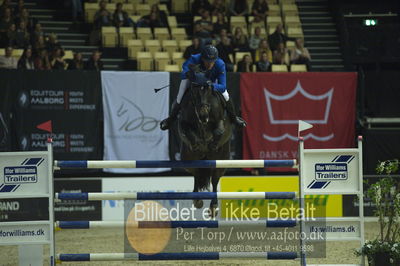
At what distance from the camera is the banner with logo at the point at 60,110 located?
559 inches

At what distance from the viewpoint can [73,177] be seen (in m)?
14.8

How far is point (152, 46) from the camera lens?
16469 mm

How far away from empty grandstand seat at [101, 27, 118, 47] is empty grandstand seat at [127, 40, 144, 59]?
0.43 metres

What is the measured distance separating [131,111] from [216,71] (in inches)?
241

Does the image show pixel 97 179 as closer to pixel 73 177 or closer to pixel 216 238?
pixel 73 177

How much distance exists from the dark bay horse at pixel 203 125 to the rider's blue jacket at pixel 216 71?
102mm

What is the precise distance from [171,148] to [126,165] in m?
7.51

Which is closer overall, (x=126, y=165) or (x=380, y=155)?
(x=126, y=165)

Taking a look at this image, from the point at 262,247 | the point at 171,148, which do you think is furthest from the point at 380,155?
the point at 262,247

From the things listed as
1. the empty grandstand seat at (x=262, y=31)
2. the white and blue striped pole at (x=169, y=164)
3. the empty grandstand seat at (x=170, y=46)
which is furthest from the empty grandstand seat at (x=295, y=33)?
the white and blue striped pole at (x=169, y=164)

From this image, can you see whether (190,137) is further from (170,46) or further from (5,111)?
(170,46)

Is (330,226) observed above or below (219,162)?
below

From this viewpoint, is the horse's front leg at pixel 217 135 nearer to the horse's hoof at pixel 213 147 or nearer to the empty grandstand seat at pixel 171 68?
the horse's hoof at pixel 213 147

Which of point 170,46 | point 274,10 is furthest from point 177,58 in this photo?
point 274,10
